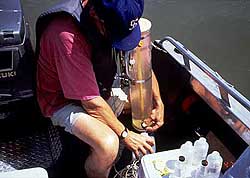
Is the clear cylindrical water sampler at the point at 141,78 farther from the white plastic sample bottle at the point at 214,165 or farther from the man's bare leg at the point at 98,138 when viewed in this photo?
the white plastic sample bottle at the point at 214,165

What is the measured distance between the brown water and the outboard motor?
245 centimetres

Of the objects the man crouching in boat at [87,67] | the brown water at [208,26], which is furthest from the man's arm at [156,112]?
the brown water at [208,26]

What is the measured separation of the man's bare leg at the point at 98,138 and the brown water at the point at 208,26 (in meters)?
2.39

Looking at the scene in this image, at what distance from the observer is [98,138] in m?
1.73

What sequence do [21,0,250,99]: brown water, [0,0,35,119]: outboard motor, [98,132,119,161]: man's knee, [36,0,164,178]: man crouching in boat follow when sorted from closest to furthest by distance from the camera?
[36,0,164,178]: man crouching in boat, [98,132,119,161]: man's knee, [0,0,35,119]: outboard motor, [21,0,250,99]: brown water

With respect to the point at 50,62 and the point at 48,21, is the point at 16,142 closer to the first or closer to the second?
the point at 50,62

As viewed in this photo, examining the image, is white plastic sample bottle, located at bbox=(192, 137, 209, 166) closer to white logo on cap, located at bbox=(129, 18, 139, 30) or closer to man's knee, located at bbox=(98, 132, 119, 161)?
man's knee, located at bbox=(98, 132, 119, 161)

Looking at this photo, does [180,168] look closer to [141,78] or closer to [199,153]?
[199,153]

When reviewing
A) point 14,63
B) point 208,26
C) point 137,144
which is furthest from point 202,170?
point 208,26

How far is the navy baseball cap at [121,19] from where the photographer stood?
1554 mm

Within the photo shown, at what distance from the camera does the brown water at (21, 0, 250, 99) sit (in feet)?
13.3

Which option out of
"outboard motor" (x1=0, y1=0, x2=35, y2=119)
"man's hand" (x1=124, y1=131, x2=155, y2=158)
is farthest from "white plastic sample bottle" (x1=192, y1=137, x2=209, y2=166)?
"outboard motor" (x1=0, y1=0, x2=35, y2=119)

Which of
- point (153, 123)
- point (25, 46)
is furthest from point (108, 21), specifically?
point (153, 123)

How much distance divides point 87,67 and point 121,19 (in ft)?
0.83
